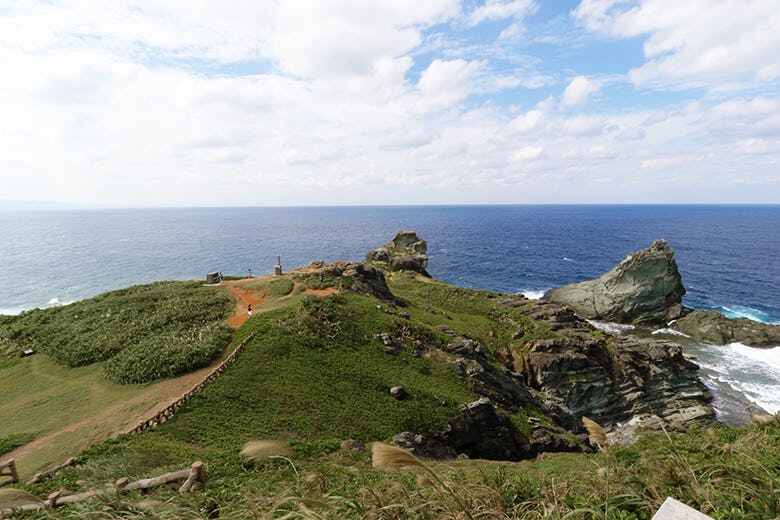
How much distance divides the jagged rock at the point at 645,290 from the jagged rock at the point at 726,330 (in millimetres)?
3870

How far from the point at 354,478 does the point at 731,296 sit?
10872cm

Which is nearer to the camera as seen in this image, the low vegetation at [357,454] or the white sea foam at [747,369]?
the low vegetation at [357,454]

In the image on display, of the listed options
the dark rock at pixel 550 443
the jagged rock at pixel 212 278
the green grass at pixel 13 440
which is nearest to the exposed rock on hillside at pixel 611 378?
the dark rock at pixel 550 443

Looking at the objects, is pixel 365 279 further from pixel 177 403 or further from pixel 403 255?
pixel 403 255

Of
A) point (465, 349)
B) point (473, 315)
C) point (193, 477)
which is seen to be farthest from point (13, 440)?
point (473, 315)

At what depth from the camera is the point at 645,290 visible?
2768 inches

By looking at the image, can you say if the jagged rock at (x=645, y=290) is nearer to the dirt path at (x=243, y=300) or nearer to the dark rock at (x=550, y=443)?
the dark rock at (x=550, y=443)

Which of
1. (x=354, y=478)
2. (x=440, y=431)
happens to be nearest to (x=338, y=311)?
(x=440, y=431)

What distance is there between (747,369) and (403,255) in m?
61.2

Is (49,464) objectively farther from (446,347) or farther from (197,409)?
(446,347)

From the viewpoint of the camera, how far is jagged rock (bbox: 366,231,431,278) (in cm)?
7550

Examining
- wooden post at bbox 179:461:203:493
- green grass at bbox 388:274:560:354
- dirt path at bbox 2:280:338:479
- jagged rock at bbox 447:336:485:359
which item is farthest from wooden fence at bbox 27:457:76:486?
green grass at bbox 388:274:560:354

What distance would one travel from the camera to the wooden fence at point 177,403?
18922mm

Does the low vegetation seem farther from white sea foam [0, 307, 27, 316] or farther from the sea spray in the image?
white sea foam [0, 307, 27, 316]
